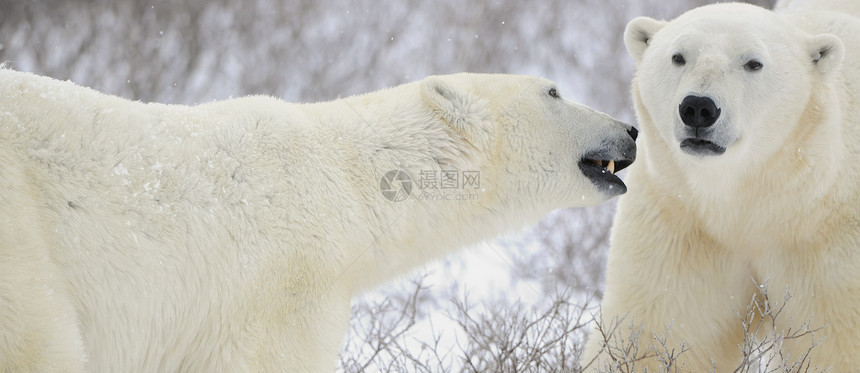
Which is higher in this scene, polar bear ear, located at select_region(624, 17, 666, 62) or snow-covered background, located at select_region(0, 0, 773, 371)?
snow-covered background, located at select_region(0, 0, 773, 371)

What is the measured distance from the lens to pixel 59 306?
192 centimetres

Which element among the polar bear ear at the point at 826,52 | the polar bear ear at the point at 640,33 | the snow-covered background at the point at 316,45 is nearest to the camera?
the polar bear ear at the point at 826,52

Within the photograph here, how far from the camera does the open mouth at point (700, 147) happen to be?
2498 mm

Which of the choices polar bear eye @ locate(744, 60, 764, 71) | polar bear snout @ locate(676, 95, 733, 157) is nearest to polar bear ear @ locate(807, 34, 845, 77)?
polar bear eye @ locate(744, 60, 764, 71)

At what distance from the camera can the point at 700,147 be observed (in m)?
2.51

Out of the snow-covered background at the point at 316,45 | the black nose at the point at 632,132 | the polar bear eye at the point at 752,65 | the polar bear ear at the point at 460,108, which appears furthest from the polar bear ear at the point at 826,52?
the snow-covered background at the point at 316,45

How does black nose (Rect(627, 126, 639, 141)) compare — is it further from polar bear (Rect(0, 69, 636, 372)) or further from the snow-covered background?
the snow-covered background

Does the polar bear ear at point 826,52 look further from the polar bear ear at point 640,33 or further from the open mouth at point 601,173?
the open mouth at point 601,173

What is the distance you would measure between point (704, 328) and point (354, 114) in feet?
4.11

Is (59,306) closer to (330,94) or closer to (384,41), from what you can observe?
(330,94)

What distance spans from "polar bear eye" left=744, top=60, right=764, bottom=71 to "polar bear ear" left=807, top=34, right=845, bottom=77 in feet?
0.67

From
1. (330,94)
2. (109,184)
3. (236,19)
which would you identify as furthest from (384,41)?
(109,184)

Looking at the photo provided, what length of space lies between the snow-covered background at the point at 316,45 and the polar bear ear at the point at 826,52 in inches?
154

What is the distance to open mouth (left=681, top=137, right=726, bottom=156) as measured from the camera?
2498mm
